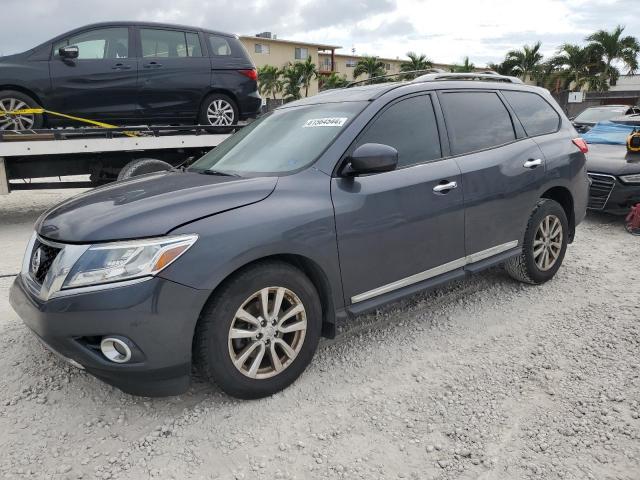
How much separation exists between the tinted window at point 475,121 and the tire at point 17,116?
211 inches

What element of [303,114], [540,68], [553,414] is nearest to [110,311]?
[303,114]

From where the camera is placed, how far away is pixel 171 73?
703 centimetres

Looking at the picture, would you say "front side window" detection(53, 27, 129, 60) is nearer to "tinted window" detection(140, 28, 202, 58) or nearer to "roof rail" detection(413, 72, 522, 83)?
"tinted window" detection(140, 28, 202, 58)

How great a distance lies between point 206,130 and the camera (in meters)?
7.08

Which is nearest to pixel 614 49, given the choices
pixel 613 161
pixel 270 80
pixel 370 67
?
pixel 370 67

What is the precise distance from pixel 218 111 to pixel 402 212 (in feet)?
16.8

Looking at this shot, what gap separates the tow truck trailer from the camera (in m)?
6.12

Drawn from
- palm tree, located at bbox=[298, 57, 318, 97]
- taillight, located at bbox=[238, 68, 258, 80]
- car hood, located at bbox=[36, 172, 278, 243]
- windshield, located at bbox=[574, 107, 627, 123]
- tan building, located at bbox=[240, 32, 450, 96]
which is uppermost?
tan building, located at bbox=[240, 32, 450, 96]

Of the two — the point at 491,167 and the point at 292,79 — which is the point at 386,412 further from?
the point at 292,79

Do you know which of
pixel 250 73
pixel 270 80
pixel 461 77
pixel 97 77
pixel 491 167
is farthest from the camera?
pixel 270 80

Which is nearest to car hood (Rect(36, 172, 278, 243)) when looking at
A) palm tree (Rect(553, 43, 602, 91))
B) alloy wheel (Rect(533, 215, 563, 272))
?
alloy wheel (Rect(533, 215, 563, 272))

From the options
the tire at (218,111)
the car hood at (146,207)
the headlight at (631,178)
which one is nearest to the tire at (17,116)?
the tire at (218,111)

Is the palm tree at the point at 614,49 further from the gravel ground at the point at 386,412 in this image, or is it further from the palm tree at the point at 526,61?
the gravel ground at the point at 386,412

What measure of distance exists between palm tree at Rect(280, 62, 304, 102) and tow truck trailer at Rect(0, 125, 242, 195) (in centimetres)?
4052
